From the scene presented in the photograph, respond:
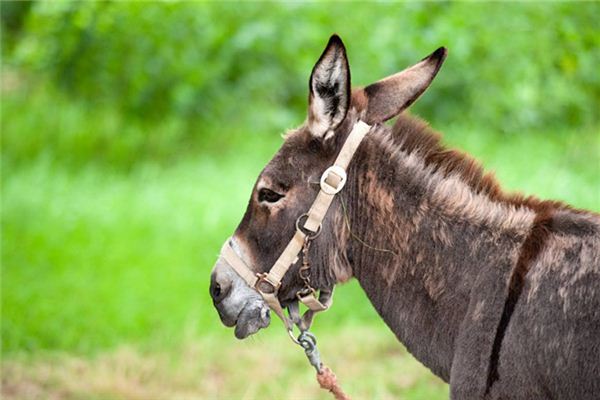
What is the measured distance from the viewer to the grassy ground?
23.0 ft

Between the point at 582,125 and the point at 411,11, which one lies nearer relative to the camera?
the point at 411,11

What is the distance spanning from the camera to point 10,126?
1374 cm

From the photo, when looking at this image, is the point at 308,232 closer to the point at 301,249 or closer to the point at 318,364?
the point at 301,249

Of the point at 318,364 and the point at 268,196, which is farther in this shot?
the point at 318,364

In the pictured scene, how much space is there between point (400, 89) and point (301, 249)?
744mm

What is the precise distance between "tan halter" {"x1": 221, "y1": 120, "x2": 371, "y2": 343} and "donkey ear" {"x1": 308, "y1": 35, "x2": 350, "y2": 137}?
0.10 meters

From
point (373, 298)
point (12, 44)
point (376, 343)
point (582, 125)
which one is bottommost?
point (373, 298)

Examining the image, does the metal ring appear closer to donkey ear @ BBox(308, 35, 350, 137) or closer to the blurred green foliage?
donkey ear @ BBox(308, 35, 350, 137)

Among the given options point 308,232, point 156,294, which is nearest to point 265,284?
point 308,232

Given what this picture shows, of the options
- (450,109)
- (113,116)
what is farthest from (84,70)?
(450,109)

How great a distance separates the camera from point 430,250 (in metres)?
3.62

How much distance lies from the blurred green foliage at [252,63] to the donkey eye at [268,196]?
6.09 meters

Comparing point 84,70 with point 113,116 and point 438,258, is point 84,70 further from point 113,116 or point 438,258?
point 438,258

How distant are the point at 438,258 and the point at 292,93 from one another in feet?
39.3
